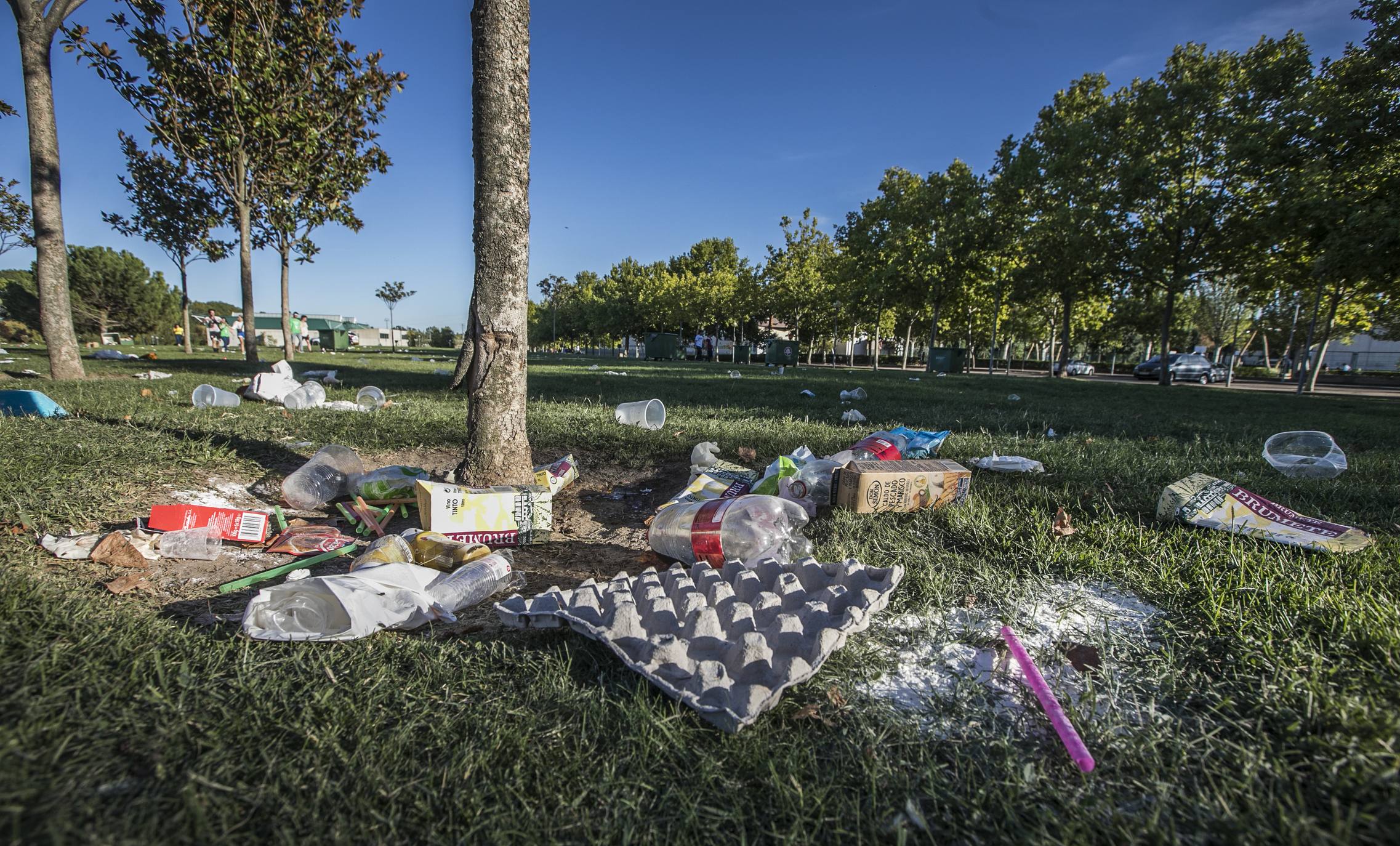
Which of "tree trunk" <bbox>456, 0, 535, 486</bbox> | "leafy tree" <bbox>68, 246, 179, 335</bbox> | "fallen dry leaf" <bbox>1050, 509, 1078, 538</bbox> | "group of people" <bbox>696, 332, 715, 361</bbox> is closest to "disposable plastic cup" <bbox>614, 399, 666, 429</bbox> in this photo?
"tree trunk" <bbox>456, 0, 535, 486</bbox>

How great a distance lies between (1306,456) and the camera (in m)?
4.25

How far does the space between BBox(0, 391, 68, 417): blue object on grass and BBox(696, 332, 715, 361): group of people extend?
117 feet

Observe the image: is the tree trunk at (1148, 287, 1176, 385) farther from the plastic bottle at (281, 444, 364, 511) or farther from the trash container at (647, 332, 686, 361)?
the trash container at (647, 332, 686, 361)

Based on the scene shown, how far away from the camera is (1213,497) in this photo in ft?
8.49

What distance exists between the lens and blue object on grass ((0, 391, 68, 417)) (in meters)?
4.57

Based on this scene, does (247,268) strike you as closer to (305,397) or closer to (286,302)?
(286,302)

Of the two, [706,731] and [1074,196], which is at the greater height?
[1074,196]

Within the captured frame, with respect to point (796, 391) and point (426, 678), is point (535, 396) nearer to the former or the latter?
point (796, 391)

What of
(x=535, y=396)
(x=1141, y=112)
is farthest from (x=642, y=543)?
(x=1141, y=112)

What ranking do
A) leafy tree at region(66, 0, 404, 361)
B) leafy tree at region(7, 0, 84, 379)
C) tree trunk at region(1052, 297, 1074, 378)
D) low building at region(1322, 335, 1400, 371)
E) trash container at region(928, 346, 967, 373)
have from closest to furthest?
leafy tree at region(7, 0, 84, 379) < leafy tree at region(66, 0, 404, 361) < tree trunk at region(1052, 297, 1074, 378) < trash container at region(928, 346, 967, 373) < low building at region(1322, 335, 1400, 371)

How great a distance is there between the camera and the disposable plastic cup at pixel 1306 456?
3750mm

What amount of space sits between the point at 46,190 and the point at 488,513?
8.89 meters

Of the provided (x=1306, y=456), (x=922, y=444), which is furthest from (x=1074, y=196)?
(x=922, y=444)

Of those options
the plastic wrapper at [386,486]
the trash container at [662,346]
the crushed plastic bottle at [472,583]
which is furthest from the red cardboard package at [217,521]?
the trash container at [662,346]
